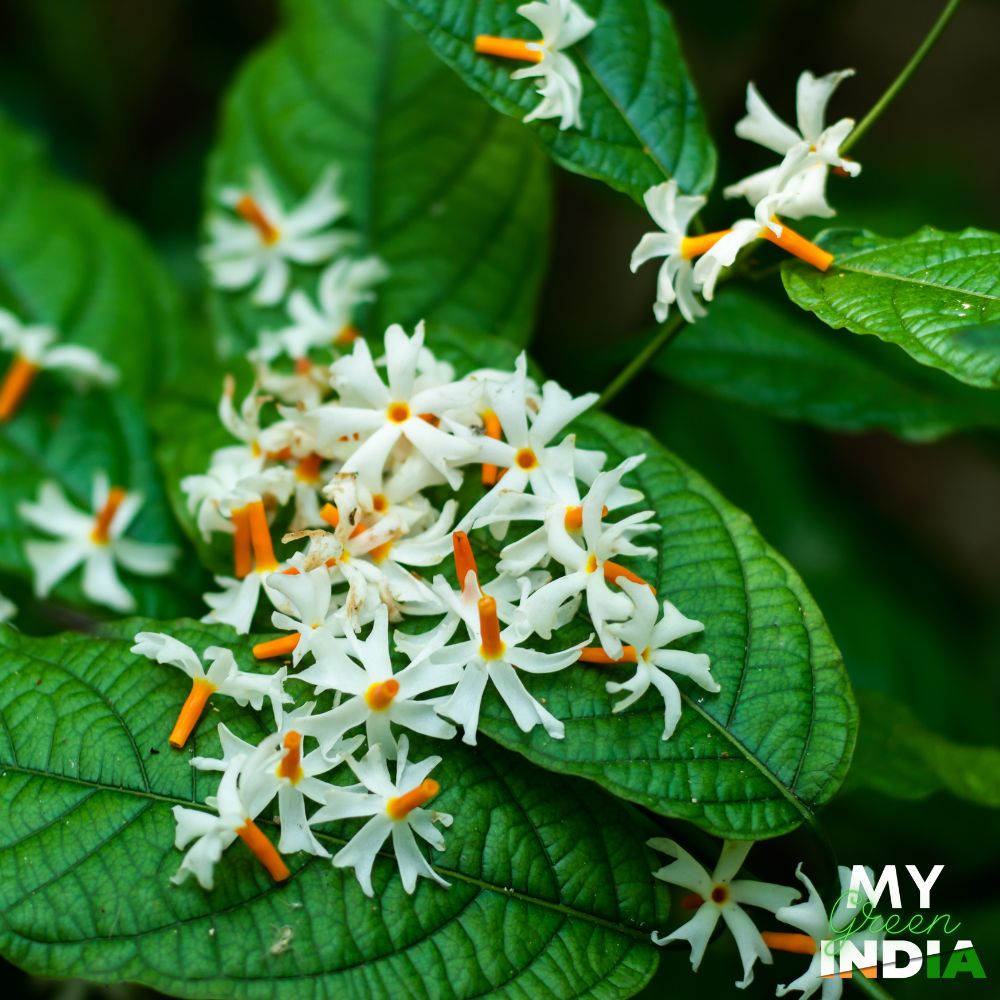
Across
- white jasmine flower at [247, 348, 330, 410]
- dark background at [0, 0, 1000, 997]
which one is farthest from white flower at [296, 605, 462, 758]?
dark background at [0, 0, 1000, 997]

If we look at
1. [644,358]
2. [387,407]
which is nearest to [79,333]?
[387,407]

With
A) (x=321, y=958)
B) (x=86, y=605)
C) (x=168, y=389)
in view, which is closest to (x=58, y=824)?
(x=321, y=958)

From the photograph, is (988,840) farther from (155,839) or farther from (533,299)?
(155,839)

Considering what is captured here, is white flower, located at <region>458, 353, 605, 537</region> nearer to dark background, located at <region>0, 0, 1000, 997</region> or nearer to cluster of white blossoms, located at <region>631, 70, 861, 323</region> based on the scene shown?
cluster of white blossoms, located at <region>631, 70, 861, 323</region>

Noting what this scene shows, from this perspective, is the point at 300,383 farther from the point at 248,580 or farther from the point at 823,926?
the point at 823,926

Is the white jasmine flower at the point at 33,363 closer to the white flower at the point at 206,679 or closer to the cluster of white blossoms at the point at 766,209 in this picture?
the white flower at the point at 206,679

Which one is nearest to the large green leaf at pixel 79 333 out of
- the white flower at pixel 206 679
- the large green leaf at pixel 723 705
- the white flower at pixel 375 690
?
the white flower at pixel 206 679
